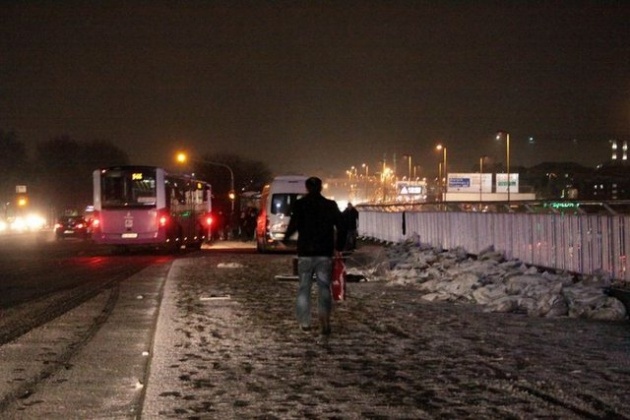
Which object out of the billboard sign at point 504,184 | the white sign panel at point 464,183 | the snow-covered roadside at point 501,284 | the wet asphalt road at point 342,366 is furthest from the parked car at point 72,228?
the billboard sign at point 504,184

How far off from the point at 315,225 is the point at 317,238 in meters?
0.17

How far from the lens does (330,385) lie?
840cm

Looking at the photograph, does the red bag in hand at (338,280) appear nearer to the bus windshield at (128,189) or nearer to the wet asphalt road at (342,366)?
the wet asphalt road at (342,366)

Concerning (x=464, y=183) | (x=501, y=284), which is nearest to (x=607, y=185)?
(x=464, y=183)

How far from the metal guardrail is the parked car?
35881 mm

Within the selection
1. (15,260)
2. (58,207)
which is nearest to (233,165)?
(58,207)

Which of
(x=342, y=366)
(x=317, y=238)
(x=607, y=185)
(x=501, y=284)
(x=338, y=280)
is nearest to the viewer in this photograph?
(x=342, y=366)

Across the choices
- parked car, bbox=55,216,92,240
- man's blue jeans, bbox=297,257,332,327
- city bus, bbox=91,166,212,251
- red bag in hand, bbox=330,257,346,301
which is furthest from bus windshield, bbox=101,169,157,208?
parked car, bbox=55,216,92,240

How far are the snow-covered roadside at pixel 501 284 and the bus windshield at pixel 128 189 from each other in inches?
565

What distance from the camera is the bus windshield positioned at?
34.9 m

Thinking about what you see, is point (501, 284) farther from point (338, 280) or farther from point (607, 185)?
point (607, 185)

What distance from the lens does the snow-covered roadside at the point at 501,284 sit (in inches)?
534

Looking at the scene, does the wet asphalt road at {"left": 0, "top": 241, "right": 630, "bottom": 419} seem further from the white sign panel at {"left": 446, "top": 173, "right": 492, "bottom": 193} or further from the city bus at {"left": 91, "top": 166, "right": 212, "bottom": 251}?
the white sign panel at {"left": 446, "top": 173, "right": 492, "bottom": 193}

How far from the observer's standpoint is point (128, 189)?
35.1m
